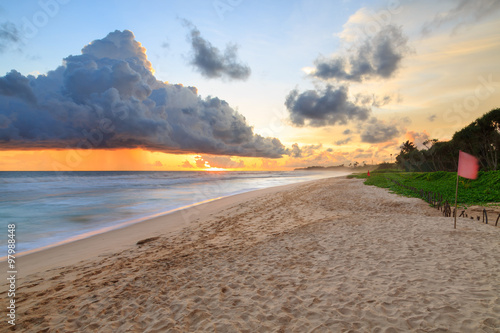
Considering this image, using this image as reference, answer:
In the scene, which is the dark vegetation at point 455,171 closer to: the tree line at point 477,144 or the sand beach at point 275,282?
the tree line at point 477,144

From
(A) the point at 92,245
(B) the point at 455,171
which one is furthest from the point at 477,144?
(A) the point at 92,245

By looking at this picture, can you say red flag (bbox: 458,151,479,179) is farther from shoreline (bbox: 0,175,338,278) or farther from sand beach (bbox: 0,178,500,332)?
shoreline (bbox: 0,175,338,278)

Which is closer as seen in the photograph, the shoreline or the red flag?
the red flag

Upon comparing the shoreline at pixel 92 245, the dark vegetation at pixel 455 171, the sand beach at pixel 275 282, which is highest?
the dark vegetation at pixel 455 171

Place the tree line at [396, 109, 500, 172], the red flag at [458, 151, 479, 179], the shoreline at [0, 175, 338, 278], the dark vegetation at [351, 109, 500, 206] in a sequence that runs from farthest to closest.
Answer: the tree line at [396, 109, 500, 172] → the dark vegetation at [351, 109, 500, 206] → the shoreline at [0, 175, 338, 278] → the red flag at [458, 151, 479, 179]

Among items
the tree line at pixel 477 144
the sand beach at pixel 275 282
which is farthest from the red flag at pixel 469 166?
the tree line at pixel 477 144

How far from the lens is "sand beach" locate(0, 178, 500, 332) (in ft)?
14.1

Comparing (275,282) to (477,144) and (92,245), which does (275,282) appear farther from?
(477,144)

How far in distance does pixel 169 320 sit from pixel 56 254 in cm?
811

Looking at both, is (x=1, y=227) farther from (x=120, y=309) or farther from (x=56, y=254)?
(x=120, y=309)

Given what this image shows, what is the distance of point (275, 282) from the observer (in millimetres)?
5746

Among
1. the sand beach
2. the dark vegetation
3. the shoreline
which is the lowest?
the shoreline

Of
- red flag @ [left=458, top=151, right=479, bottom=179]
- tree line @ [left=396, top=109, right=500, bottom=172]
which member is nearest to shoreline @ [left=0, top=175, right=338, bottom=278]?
red flag @ [left=458, top=151, right=479, bottom=179]

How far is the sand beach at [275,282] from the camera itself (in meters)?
4.30
